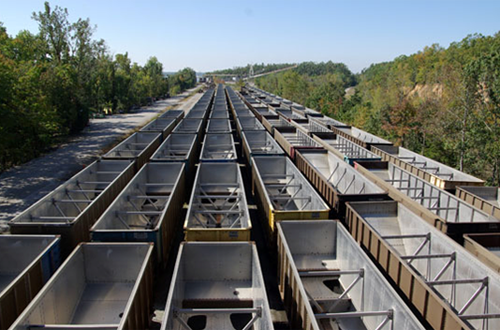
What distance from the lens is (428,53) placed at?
115m

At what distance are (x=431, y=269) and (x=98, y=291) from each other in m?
10.9

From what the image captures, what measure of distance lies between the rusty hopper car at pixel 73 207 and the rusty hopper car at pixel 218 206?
387cm

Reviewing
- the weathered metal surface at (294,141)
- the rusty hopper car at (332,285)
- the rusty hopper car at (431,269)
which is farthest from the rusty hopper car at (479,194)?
the weathered metal surface at (294,141)

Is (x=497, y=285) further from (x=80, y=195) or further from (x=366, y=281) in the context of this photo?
(x=80, y=195)

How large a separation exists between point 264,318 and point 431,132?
89.6 feet

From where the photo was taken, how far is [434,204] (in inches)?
656

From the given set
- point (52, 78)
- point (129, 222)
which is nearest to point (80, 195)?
point (129, 222)

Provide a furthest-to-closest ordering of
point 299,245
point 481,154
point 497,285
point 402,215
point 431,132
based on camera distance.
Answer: point 431,132, point 481,154, point 402,215, point 299,245, point 497,285

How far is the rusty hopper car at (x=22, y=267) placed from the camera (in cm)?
871

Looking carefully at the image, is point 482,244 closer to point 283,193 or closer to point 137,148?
point 283,193

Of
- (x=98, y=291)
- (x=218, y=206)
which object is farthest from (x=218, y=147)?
(x=98, y=291)

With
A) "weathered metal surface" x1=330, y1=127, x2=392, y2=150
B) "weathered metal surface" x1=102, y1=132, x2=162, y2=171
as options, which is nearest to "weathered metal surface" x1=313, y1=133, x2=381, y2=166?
"weathered metal surface" x1=330, y1=127, x2=392, y2=150

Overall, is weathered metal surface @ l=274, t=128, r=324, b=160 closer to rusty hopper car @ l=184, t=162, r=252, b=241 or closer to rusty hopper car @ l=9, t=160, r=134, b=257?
rusty hopper car @ l=184, t=162, r=252, b=241

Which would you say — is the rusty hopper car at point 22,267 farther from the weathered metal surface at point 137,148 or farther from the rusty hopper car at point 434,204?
the rusty hopper car at point 434,204
